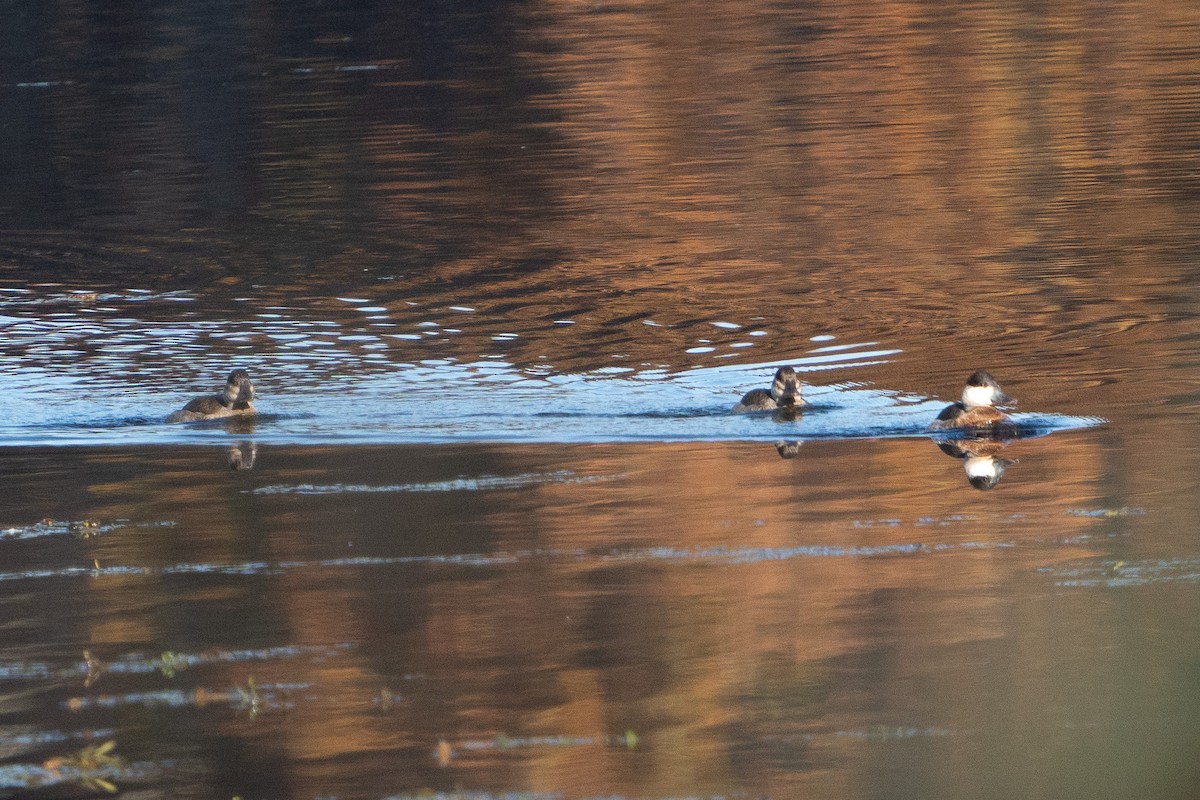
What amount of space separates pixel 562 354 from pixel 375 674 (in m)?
7.78

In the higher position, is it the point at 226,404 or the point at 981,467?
the point at 226,404

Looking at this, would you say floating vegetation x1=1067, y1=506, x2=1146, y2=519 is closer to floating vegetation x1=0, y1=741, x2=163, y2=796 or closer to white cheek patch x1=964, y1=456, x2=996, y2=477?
white cheek patch x1=964, y1=456, x2=996, y2=477

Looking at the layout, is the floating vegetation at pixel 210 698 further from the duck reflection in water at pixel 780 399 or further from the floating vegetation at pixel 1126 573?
the duck reflection in water at pixel 780 399

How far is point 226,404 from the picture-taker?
1402 cm

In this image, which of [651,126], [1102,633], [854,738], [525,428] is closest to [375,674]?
[854,738]

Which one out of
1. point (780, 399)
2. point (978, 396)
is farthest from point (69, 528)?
point (978, 396)

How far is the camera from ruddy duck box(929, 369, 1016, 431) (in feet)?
41.5

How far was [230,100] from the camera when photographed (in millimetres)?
36969

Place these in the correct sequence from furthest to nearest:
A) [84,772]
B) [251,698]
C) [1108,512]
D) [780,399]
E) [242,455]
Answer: [780,399] < [242,455] < [1108,512] < [251,698] < [84,772]

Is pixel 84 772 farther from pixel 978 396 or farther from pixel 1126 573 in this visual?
pixel 978 396

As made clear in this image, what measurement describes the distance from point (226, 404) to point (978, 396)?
16.4 feet

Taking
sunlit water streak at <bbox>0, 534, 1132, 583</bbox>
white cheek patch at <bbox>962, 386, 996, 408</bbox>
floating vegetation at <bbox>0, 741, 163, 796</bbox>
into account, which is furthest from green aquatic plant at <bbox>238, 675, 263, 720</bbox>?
white cheek patch at <bbox>962, 386, 996, 408</bbox>

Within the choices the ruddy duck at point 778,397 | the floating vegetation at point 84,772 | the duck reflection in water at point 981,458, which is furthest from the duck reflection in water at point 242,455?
the floating vegetation at point 84,772

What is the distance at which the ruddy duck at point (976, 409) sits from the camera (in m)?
12.6
